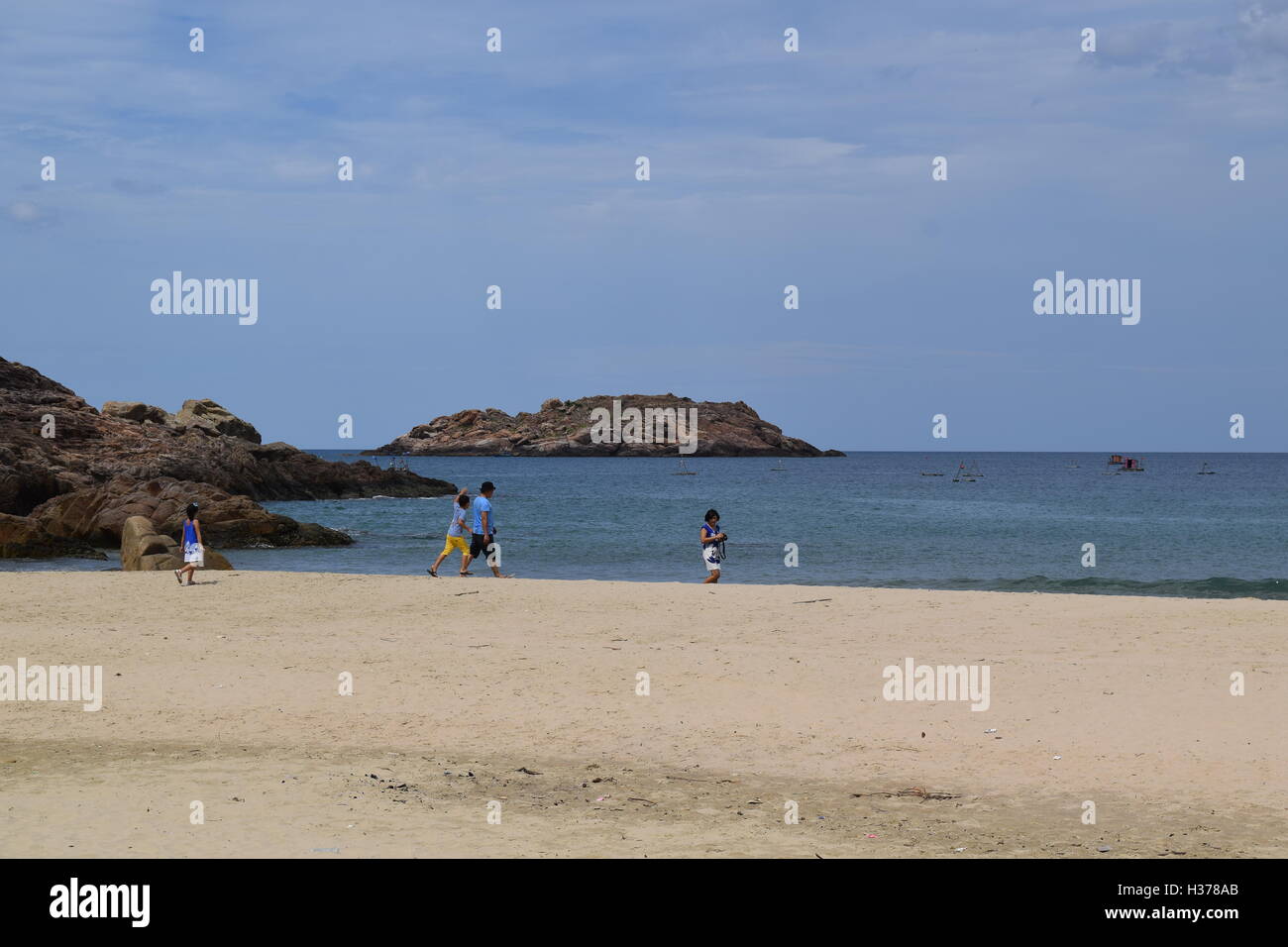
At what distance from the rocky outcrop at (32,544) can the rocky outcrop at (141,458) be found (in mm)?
3547

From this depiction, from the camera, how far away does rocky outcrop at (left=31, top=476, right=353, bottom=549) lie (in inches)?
1523

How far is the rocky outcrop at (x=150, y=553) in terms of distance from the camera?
82.2 ft

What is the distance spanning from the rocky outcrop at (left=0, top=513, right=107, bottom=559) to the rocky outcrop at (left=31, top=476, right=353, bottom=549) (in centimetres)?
287

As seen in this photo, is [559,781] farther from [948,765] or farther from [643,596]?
[643,596]

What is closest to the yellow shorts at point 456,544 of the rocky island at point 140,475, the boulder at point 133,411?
the rocky island at point 140,475

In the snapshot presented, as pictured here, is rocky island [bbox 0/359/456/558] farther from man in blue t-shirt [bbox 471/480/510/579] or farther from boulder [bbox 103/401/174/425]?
man in blue t-shirt [bbox 471/480/510/579]

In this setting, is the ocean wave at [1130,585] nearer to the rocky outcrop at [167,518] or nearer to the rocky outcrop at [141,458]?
the rocky outcrop at [167,518]

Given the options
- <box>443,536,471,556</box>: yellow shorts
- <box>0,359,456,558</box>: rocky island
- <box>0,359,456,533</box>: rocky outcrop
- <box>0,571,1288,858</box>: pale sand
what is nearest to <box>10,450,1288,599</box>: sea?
<box>0,359,456,558</box>: rocky island

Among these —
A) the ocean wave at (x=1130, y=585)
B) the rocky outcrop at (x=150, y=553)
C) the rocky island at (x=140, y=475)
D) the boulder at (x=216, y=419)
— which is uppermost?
the boulder at (x=216, y=419)

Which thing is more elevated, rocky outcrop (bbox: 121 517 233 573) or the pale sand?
rocky outcrop (bbox: 121 517 233 573)

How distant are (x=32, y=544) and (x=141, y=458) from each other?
94.1 ft

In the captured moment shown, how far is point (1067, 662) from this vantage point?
14.0 meters

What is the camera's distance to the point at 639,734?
35.6 feet

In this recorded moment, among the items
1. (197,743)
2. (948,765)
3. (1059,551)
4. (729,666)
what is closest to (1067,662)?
(729,666)
